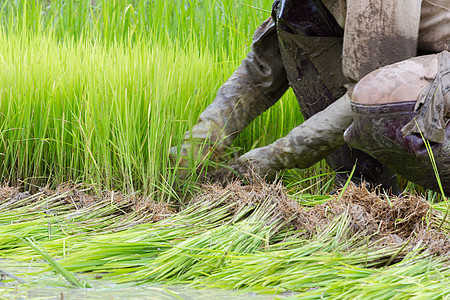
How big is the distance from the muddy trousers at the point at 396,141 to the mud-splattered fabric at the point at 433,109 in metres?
0.02

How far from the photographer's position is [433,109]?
61.6 inches

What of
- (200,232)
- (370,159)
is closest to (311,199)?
(370,159)

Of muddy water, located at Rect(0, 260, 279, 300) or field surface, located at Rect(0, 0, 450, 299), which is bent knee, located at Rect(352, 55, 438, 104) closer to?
field surface, located at Rect(0, 0, 450, 299)

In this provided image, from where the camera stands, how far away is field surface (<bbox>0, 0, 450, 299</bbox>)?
1270 mm

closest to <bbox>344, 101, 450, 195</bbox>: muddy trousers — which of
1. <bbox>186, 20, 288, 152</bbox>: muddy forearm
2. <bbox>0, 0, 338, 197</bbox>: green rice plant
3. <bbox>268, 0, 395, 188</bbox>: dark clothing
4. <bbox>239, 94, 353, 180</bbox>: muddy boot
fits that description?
<bbox>239, 94, 353, 180</bbox>: muddy boot

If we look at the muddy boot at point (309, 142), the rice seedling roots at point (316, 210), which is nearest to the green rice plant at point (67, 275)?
the rice seedling roots at point (316, 210)

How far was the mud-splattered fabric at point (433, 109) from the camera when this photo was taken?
1547 mm

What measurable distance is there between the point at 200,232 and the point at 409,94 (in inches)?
27.9

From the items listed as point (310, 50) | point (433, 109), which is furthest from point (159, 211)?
point (433, 109)

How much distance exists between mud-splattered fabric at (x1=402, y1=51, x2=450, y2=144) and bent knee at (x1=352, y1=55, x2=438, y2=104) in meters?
0.02

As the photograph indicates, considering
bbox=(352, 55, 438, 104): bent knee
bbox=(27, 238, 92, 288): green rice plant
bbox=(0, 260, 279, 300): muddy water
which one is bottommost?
bbox=(0, 260, 279, 300): muddy water

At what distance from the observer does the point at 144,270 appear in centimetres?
135

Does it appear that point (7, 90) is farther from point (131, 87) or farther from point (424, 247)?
point (424, 247)

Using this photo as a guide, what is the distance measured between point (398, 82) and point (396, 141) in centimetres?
17
